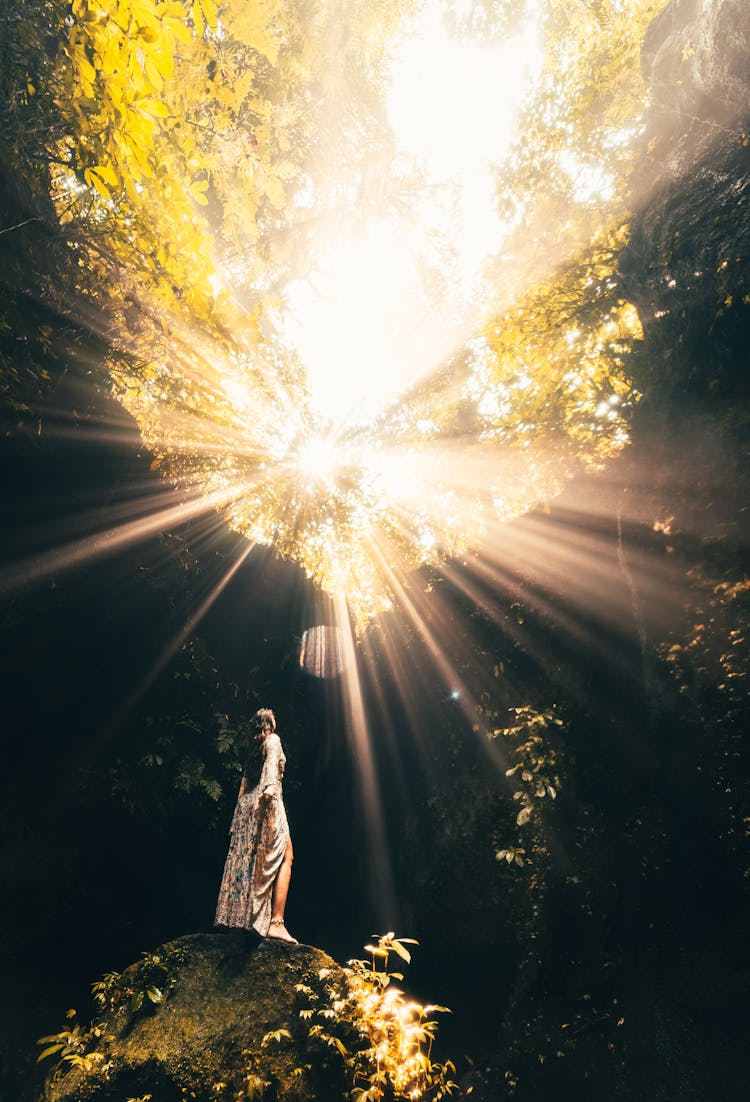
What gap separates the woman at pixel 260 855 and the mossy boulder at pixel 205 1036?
1.35 feet

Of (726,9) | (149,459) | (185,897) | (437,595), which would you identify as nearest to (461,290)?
(726,9)

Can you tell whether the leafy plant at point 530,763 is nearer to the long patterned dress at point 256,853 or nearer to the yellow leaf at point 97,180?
the long patterned dress at point 256,853

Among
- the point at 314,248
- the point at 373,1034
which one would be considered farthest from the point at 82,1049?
the point at 314,248

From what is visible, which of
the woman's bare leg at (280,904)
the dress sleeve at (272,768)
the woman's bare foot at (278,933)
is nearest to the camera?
the woman's bare foot at (278,933)

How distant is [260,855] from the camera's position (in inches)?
165

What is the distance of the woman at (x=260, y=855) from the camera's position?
13.0ft

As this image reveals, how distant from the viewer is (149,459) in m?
6.04

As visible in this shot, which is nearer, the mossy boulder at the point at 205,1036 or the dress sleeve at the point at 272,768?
the mossy boulder at the point at 205,1036

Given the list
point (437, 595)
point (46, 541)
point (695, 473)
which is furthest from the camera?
point (437, 595)

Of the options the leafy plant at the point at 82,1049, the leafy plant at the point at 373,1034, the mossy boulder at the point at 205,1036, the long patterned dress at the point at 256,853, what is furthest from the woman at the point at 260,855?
the leafy plant at the point at 82,1049

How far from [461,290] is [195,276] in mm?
8536

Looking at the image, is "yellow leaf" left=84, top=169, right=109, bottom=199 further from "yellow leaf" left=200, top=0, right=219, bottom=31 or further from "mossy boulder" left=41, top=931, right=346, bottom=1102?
"mossy boulder" left=41, top=931, right=346, bottom=1102

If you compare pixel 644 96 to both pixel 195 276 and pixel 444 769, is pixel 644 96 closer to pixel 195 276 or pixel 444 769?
pixel 195 276

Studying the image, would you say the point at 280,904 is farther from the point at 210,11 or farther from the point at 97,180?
the point at 210,11
